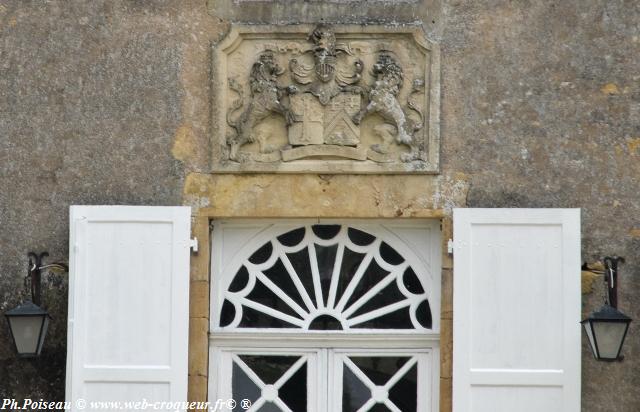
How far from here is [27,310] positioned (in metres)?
8.89

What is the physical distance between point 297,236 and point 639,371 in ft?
7.33

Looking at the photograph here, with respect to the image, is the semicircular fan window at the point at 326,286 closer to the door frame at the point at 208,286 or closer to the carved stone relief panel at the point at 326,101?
the door frame at the point at 208,286

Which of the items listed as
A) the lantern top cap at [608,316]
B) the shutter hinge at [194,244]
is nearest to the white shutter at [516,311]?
the lantern top cap at [608,316]

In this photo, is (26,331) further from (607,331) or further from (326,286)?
(607,331)

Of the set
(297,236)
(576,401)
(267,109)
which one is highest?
(267,109)

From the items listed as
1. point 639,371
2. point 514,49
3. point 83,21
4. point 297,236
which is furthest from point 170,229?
point 639,371

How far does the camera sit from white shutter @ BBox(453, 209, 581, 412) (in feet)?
28.9

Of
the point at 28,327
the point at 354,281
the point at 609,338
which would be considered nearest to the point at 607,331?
the point at 609,338

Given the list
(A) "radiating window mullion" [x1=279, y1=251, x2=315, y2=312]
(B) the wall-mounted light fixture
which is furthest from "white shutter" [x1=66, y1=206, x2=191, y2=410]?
(A) "radiating window mullion" [x1=279, y1=251, x2=315, y2=312]

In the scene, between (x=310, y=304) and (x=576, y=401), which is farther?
(x=310, y=304)

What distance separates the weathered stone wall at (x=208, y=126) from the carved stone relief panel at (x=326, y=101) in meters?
0.10

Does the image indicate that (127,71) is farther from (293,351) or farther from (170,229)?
(293,351)

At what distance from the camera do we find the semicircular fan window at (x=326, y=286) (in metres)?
9.31

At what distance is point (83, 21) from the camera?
9367mm
